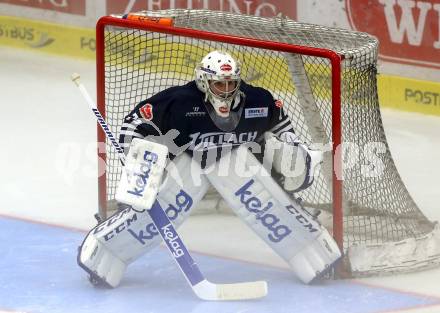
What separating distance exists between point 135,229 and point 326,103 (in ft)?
4.33

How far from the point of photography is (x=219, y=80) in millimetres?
6402

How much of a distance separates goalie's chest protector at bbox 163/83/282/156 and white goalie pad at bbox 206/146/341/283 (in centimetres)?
7

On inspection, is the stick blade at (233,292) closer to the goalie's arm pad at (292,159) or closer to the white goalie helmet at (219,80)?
the goalie's arm pad at (292,159)

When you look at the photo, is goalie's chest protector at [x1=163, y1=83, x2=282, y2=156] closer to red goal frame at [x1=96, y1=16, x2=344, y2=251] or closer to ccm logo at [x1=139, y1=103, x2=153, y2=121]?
ccm logo at [x1=139, y1=103, x2=153, y2=121]

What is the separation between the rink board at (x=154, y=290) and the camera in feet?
20.9

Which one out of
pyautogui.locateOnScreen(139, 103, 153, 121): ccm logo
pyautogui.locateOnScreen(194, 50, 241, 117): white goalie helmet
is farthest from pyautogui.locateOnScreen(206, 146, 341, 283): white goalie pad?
pyautogui.locateOnScreen(139, 103, 153, 121): ccm logo

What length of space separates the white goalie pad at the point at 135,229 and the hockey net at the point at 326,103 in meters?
0.63

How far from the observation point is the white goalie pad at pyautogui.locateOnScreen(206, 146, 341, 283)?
653cm

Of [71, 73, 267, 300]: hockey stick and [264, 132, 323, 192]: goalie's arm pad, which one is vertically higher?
[264, 132, 323, 192]: goalie's arm pad

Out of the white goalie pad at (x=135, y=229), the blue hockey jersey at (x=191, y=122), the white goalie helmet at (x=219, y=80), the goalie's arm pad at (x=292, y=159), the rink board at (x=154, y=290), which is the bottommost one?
the rink board at (x=154, y=290)

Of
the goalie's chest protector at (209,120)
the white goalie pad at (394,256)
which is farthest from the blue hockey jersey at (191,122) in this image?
the white goalie pad at (394,256)

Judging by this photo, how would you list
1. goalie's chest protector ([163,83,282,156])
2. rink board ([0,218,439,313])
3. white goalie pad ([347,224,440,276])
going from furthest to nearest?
white goalie pad ([347,224,440,276]), goalie's chest protector ([163,83,282,156]), rink board ([0,218,439,313])

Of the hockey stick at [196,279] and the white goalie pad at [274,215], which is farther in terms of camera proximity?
the white goalie pad at [274,215]

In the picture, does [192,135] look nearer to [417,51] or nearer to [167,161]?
[167,161]
